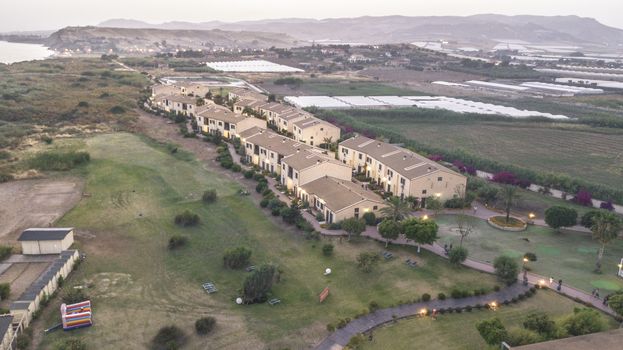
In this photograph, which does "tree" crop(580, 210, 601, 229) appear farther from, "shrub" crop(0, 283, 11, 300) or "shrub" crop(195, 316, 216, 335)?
"shrub" crop(0, 283, 11, 300)

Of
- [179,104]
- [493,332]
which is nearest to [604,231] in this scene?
[493,332]

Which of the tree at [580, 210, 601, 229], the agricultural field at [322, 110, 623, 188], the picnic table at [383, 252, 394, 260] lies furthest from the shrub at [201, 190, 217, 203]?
the agricultural field at [322, 110, 623, 188]

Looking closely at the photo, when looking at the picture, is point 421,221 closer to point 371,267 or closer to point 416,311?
point 371,267

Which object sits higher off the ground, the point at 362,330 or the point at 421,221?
the point at 421,221

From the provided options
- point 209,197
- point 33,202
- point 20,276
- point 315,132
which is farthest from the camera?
point 315,132

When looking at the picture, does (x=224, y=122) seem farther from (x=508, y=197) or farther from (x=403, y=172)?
(x=508, y=197)

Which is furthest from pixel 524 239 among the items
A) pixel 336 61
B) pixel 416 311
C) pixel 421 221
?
pixel 336 61
